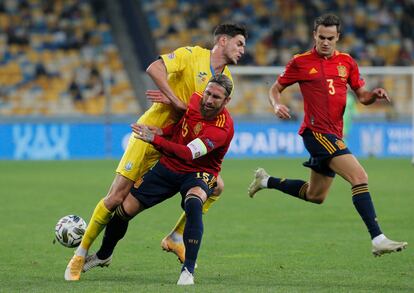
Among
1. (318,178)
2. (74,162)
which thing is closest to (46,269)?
(318,178)

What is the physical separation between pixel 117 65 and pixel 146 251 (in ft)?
72.0

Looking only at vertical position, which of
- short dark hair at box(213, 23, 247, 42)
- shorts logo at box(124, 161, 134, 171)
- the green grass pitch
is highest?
short dark hair at box(213, 23, 247, 42)

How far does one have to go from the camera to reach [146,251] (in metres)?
9.67

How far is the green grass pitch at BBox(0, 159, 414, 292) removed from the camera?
752 cm

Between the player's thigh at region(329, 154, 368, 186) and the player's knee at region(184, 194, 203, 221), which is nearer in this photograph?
the player's knee at region(184, 194, 203, 221)

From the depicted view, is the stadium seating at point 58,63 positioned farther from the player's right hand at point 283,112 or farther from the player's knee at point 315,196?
the player's right hand at point 283,112

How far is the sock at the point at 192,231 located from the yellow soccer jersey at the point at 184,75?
1.13 metres

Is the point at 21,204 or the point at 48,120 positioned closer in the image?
the point at 21,204

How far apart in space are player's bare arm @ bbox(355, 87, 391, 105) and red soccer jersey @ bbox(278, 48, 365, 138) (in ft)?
0.34

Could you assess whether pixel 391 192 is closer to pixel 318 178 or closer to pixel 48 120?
pixel 318 178

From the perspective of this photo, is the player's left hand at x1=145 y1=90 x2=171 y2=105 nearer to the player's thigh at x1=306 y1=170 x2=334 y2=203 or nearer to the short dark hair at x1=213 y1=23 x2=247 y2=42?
the short dark hair at x1=213 y1=23 x2=247 y2=42

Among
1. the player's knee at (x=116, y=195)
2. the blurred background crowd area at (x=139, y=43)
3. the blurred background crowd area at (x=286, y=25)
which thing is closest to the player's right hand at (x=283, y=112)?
the player's knee at (x=116, y=195)

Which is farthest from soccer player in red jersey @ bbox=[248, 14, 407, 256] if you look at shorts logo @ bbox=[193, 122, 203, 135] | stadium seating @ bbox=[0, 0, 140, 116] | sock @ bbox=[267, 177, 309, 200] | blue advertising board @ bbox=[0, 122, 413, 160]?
stadium seating @ bbox=[0, 0, 140, 116]

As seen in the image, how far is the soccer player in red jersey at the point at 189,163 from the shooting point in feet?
24.2
